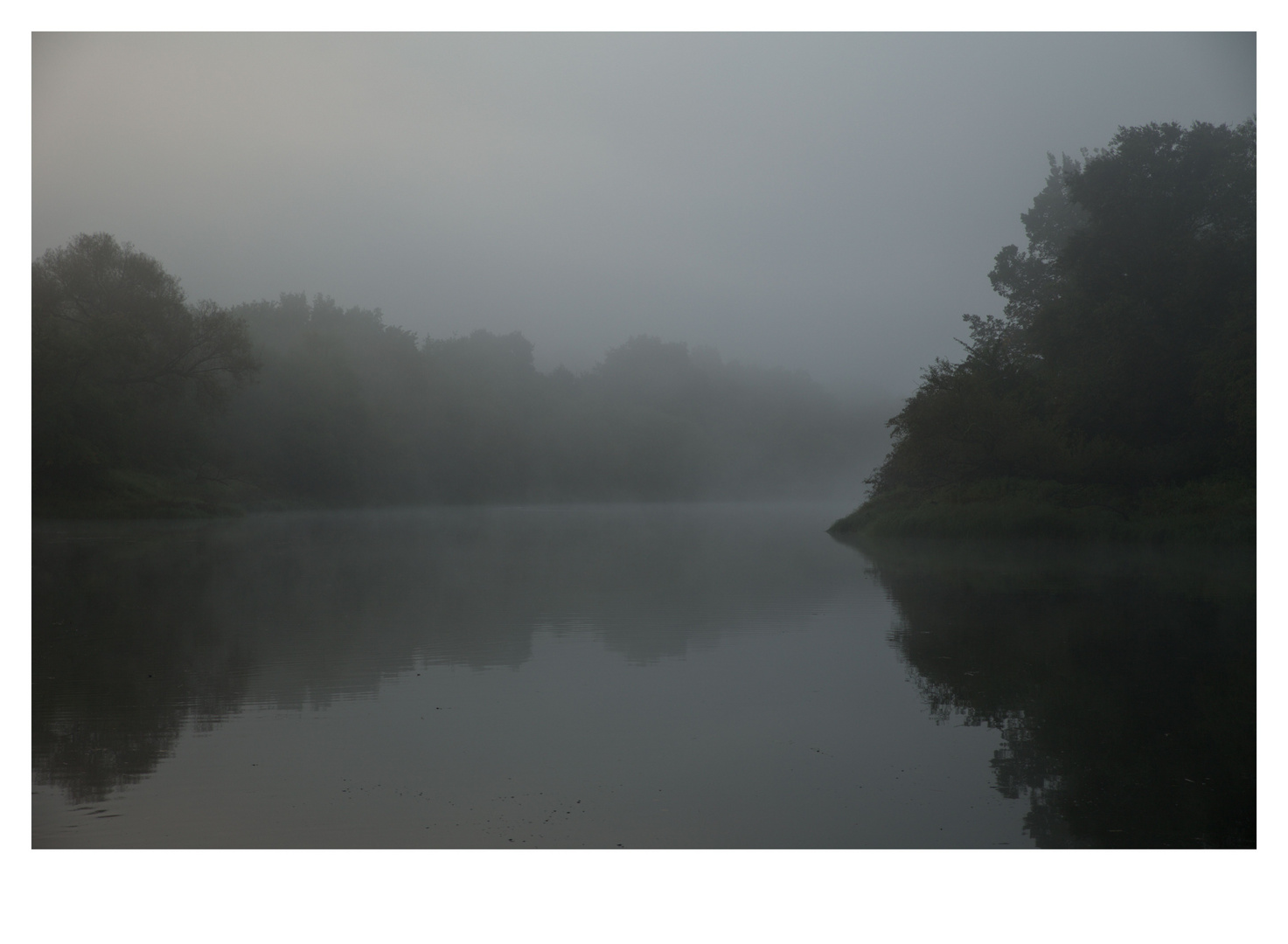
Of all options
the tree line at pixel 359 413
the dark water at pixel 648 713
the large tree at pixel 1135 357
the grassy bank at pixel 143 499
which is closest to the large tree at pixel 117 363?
the tree line at pixel 359 413

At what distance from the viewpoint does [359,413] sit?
5038 centimetres

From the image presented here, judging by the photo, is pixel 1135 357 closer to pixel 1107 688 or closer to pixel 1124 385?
pixel 1124 385

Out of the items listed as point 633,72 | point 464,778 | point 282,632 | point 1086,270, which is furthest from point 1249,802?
point 1086,270

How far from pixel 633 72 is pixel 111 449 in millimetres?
25438

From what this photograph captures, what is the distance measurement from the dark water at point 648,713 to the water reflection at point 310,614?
5cm

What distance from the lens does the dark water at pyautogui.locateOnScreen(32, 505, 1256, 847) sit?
4340 millimetres

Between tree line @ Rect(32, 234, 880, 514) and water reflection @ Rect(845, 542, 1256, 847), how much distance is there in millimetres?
27247

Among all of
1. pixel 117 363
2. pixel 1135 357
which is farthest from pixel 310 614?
pixel 117 363

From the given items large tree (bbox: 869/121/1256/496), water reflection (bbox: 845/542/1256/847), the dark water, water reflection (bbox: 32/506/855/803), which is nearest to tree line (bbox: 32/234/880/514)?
water reflection (bbox: 32/506/855/803)

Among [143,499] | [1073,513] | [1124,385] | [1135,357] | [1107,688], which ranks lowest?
[1107,688]

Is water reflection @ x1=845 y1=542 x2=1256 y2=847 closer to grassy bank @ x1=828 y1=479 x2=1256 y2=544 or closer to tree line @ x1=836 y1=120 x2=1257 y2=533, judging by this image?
grassy bank @ x1=828 y1=479 x2=1256 y2=544

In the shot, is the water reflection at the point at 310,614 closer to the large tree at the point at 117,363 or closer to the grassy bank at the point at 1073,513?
the grassy bank at the point at 1073,513

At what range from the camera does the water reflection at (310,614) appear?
6242 mm

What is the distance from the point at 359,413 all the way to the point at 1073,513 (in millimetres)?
40133
